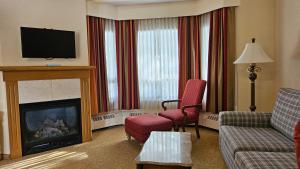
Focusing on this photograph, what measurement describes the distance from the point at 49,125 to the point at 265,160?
3070 mm

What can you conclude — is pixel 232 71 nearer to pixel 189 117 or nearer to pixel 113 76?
pixel 189 117

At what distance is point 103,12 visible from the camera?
4480mm

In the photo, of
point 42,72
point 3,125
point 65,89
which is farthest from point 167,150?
point 3,125

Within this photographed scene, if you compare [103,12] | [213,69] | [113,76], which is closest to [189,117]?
[213,69]

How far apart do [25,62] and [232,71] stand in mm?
3296

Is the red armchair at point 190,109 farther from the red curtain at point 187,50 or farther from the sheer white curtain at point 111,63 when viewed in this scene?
the sheer white curtain at point 111,63

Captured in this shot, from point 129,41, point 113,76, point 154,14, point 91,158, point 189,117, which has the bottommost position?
point 91,158

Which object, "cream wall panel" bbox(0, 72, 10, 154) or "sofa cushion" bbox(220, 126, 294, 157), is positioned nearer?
"sofa cushion" bbox(220, 126, 294, 157)

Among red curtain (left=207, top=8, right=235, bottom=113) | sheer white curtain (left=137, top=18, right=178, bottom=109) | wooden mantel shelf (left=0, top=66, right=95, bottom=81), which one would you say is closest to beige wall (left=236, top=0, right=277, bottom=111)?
red curtain (left=207, top=8, right=235, bottom=113)

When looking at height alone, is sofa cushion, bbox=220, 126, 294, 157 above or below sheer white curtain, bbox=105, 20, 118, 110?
below

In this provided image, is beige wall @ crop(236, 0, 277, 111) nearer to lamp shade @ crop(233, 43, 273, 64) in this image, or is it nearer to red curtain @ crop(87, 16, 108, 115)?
lamp shade @ crop(233, 43, 273, 64)

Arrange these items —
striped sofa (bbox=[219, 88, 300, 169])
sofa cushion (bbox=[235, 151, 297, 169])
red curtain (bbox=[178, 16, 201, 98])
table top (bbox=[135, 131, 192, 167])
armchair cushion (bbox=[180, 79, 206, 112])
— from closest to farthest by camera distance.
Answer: sofa cushion (bbox=[235, 151, 297, 169]) → striped sofa (bbox=[219, 88, 300, 169]) → table top (bbox=[135, 131, 192, 167]) → armchair cushion (bbox=[180, 79, 206, 112]) → red curtain (bbox=[178, 16, 201, 98])

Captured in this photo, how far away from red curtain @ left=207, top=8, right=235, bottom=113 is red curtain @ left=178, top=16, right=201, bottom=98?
386 millimetres

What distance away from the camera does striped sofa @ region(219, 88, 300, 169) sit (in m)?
1.83
